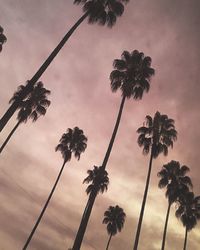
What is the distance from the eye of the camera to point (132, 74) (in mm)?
28469

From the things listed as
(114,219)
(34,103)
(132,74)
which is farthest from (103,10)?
(114,219)

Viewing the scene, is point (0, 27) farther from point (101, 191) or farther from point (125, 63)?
point (101, 191)

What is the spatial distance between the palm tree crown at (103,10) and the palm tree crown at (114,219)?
39526 mm

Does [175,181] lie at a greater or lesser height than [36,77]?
greater

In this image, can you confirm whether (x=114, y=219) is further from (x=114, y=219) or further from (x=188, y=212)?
(x=188, y=212)

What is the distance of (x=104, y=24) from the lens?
919 inches

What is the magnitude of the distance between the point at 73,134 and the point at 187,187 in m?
19.1

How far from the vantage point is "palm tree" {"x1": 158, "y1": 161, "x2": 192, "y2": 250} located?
3744 cm

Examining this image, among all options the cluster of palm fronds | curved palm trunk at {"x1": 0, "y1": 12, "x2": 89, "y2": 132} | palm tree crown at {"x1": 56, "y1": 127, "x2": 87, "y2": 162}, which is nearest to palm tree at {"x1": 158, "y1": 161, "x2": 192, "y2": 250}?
the cluster of palm fronds

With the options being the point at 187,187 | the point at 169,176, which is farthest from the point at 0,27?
the point at 187,187

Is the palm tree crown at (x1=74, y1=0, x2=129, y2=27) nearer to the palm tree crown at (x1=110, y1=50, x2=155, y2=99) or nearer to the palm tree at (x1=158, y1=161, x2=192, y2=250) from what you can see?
the palm tree crown at (x1=110, y1=50, x2=155, y2=99)

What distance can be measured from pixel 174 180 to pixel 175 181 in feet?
0.59

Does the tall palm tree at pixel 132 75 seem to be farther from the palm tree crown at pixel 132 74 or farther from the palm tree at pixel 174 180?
the palm tree at pixel 174 180

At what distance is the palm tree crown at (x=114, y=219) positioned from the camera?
53.4m
